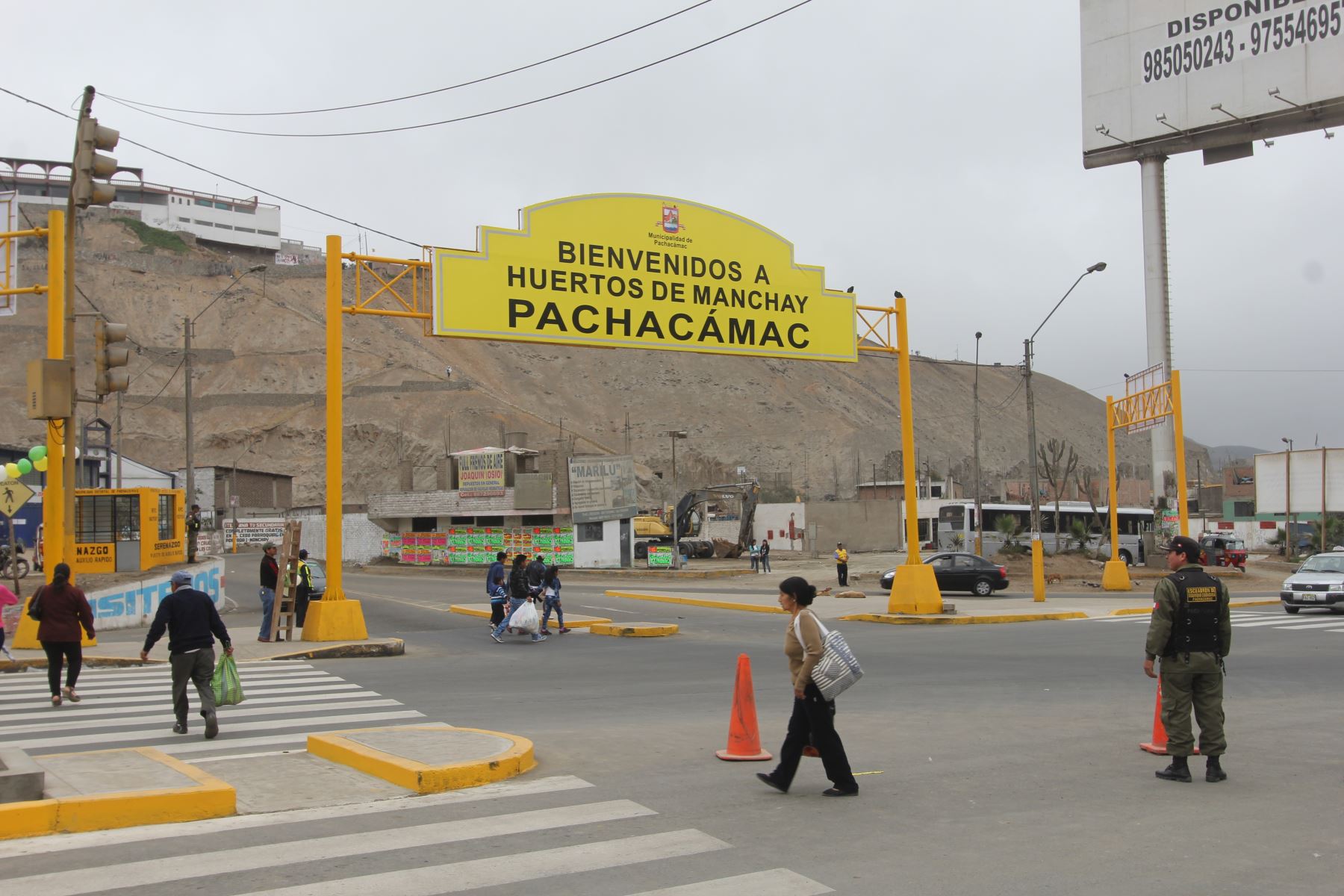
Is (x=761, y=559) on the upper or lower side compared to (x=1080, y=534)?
lower

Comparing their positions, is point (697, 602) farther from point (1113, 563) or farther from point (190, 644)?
point (190, 644)

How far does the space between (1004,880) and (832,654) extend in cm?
206

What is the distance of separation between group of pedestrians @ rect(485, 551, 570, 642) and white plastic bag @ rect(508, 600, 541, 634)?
2.4 inches

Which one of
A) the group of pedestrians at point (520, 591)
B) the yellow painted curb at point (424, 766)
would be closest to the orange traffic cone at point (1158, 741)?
the yellow painted curb at point (424, 766)

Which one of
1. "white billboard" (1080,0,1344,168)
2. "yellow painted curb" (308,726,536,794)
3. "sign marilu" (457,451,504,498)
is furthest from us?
"white billboard" (1080,0,1344,168)

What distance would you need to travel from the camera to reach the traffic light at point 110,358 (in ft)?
51.1

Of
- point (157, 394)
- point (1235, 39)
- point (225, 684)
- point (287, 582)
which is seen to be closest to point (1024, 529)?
point (1235, 39)

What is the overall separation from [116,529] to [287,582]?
1059cm

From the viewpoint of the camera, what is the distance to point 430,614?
28.2 metres

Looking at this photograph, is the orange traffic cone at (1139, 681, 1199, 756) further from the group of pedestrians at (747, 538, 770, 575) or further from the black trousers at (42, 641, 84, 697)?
the group of pedestrians at (747, 538, 770, 575)

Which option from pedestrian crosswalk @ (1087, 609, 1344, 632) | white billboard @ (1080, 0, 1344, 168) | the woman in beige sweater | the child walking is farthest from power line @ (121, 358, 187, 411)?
the woman in beige sweater

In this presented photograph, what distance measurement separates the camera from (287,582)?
2022 centimetres

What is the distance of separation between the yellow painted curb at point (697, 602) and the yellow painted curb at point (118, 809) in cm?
2129

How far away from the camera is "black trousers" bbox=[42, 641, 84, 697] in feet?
41.4
